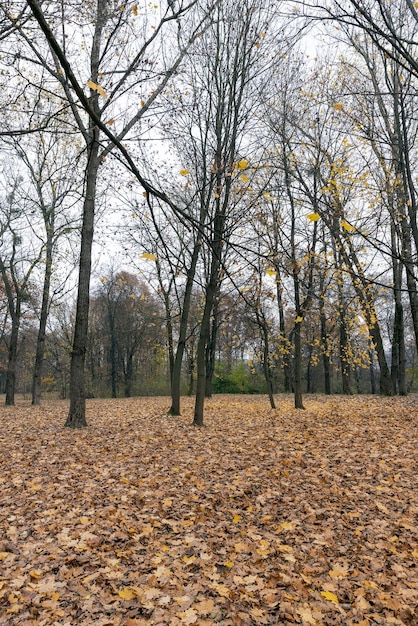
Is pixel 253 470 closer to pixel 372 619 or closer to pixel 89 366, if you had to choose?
pixel 372 619

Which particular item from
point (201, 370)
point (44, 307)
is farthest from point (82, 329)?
point (44, 307)

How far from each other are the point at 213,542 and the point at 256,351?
13.1 meters

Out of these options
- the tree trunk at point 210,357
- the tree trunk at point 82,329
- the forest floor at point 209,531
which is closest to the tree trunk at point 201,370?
the forest floor at point 209,531

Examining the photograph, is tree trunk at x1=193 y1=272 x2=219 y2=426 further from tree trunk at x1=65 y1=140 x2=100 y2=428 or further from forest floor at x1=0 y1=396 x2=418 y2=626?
tree trunk at x1=65 y1=140 x2=100 y2=428

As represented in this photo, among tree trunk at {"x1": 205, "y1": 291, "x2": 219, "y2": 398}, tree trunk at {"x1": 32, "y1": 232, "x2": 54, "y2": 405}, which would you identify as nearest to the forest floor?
tree trunk at {"x1": 32, "y1": 232, "x2": 54, "y2": 405}

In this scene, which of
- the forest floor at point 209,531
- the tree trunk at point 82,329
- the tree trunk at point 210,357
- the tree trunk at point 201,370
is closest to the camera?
the forest floor at point 209,531

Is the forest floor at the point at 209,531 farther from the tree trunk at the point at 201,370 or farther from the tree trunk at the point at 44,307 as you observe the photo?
the tree trunk at the point at 44,307

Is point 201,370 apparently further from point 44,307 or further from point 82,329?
point 44,307

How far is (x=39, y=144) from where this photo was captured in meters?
15.7

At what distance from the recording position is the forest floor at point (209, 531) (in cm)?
287

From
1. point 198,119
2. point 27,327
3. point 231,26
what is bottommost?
point 27,327

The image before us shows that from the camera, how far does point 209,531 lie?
402 centimetres

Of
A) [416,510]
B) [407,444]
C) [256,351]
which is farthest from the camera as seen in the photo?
[256,351]

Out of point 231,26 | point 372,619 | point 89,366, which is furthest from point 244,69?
point 89,366
